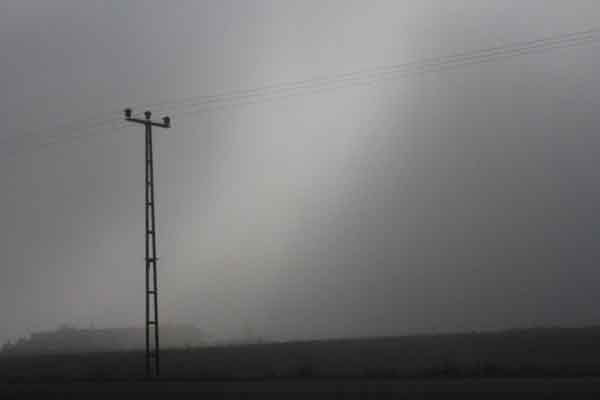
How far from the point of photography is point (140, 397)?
3069 cm

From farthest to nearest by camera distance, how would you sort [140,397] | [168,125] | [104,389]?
[168,125] → [104,389] → [140,397]

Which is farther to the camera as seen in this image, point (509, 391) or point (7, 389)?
point (7, 389)

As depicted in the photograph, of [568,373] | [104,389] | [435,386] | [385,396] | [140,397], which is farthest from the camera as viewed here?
[104,389]

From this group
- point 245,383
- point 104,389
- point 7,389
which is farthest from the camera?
point 7,389

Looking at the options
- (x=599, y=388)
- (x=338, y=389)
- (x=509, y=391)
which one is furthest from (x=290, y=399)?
(x=599, y=388)

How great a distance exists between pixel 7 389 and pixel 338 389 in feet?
68.9

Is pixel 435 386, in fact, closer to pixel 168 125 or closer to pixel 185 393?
pixel 185 393

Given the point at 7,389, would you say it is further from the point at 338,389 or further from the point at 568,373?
the point at 568,373

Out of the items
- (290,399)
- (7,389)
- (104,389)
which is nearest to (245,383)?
(104,389)

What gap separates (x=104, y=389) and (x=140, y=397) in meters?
5.93

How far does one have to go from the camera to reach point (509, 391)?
22328 mm

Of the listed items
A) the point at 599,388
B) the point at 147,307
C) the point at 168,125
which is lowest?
the point at 599,388

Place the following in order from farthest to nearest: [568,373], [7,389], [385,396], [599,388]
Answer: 1. [7,389]
2. [568,373]
3. [385,396]
4. [599,388]

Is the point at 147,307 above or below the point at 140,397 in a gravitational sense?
above
